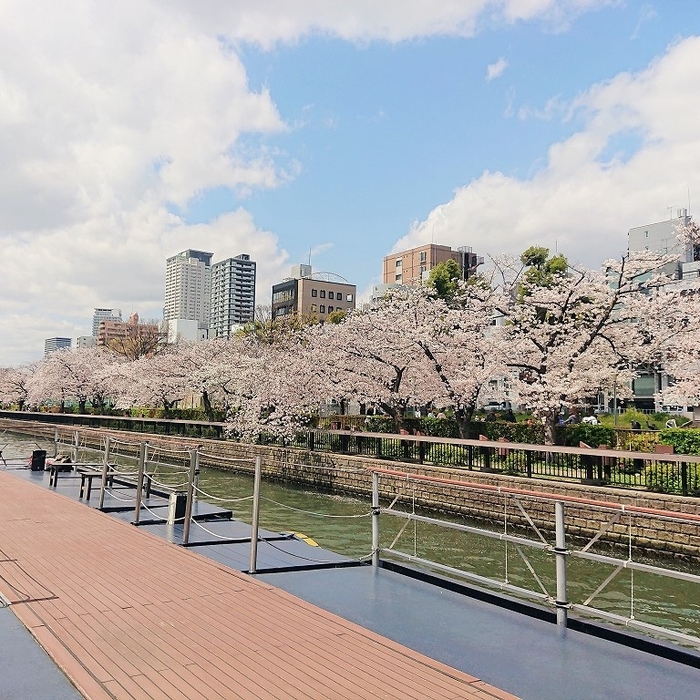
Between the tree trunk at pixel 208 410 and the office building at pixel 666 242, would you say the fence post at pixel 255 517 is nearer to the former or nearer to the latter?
the tree trunk at pixel 208 410

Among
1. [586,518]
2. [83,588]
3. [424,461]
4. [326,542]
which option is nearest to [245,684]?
[83,588]

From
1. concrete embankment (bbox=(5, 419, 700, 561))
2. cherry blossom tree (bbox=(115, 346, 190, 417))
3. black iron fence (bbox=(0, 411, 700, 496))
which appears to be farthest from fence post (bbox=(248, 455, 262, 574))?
cherry blossom tree (bbox=(115, 346, 190, 417))

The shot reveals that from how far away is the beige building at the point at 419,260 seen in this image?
274 ft

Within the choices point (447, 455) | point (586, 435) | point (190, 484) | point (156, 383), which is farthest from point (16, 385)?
point (190, 484)

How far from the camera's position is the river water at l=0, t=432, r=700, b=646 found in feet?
30.0

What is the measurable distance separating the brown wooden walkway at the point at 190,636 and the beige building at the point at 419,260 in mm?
76012

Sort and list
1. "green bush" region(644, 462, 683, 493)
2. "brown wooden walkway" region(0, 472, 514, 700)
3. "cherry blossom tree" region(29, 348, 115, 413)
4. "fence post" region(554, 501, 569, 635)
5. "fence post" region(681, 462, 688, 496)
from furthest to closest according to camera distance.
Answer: "cherry blossom tree" region(29, 348, 115, 413) → "green bush" region(644, 462, 683, 493) → "fence post" region(681, 462, 688, 496) → "fence post" region(554, 501, 569, 635) → "brown wooden walkway" region(0, 472, 514, 700)

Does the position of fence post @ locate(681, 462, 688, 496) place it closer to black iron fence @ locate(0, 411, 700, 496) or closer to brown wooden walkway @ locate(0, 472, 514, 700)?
black iron fence @ locate(0, 411, 700, 496)

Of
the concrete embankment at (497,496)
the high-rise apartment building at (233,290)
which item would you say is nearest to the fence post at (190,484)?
the concrete embankment at (497,496)

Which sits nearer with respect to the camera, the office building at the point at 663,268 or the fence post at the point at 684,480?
the fence post at the point at 684,480

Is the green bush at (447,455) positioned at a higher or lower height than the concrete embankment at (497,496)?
higher

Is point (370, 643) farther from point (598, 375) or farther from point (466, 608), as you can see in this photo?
point (598, 375)

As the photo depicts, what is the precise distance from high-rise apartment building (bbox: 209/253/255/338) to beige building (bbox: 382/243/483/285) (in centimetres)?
8756

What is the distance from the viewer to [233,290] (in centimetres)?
17700
